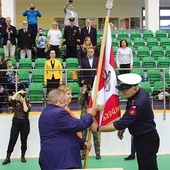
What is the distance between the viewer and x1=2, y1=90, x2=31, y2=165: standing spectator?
8.90 metres

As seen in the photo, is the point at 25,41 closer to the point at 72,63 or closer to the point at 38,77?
the point at 72,63

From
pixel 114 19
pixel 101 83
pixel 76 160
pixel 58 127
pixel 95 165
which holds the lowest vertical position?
pixel 95 165

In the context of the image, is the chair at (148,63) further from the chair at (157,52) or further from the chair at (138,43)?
the chair at (138,43)

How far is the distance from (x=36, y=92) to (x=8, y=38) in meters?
3.19

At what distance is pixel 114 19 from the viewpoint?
877 inches

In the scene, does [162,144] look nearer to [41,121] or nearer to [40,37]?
[40,37]

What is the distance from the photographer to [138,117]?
4930 millimetres

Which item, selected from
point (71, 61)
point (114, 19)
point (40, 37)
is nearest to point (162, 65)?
point (71, 61)

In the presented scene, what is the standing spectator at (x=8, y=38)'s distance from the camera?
501 inches

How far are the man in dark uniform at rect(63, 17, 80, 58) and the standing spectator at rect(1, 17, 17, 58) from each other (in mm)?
1614

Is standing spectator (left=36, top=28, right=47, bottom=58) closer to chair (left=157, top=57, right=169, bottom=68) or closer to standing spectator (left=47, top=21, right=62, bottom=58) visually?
standing spectator (left=47, top=21, right=62, bottom=58)

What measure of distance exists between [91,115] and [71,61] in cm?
729

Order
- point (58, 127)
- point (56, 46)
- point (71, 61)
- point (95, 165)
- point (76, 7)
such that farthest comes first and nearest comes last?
point (76, 7), point (56, 46), point (71, 61), point (95, 165), point (58, 127)

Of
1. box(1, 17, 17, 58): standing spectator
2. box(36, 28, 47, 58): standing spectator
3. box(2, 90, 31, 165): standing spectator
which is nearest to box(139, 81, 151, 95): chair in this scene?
box(2, 90, 31, 165): standing spectator
